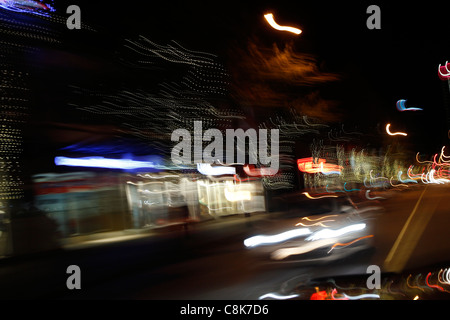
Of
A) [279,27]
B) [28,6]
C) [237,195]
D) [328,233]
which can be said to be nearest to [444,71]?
[237,195]

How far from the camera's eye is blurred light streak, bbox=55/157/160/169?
10353mm

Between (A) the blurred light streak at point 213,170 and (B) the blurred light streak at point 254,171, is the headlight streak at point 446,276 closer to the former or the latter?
(A) the blurred light streak at point 213,170

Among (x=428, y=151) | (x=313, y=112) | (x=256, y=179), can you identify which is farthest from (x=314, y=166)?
(x=428, y=151)

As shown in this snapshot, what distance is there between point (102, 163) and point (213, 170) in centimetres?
587

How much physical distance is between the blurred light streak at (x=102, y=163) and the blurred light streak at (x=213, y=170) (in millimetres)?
2594

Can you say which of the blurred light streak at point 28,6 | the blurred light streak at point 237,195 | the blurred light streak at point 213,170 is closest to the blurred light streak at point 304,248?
the blurred light streak at point 28,6

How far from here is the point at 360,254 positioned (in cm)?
686

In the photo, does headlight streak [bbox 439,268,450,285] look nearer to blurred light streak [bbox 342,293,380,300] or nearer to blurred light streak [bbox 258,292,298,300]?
blurred light streak [bbox 342,293,380,300]

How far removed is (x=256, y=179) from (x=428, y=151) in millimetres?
52580

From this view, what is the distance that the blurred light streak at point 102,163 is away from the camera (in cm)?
1035

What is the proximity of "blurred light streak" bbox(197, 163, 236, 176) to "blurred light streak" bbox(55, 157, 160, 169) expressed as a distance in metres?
2.59

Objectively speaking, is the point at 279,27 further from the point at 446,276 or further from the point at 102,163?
the point at 102,163
